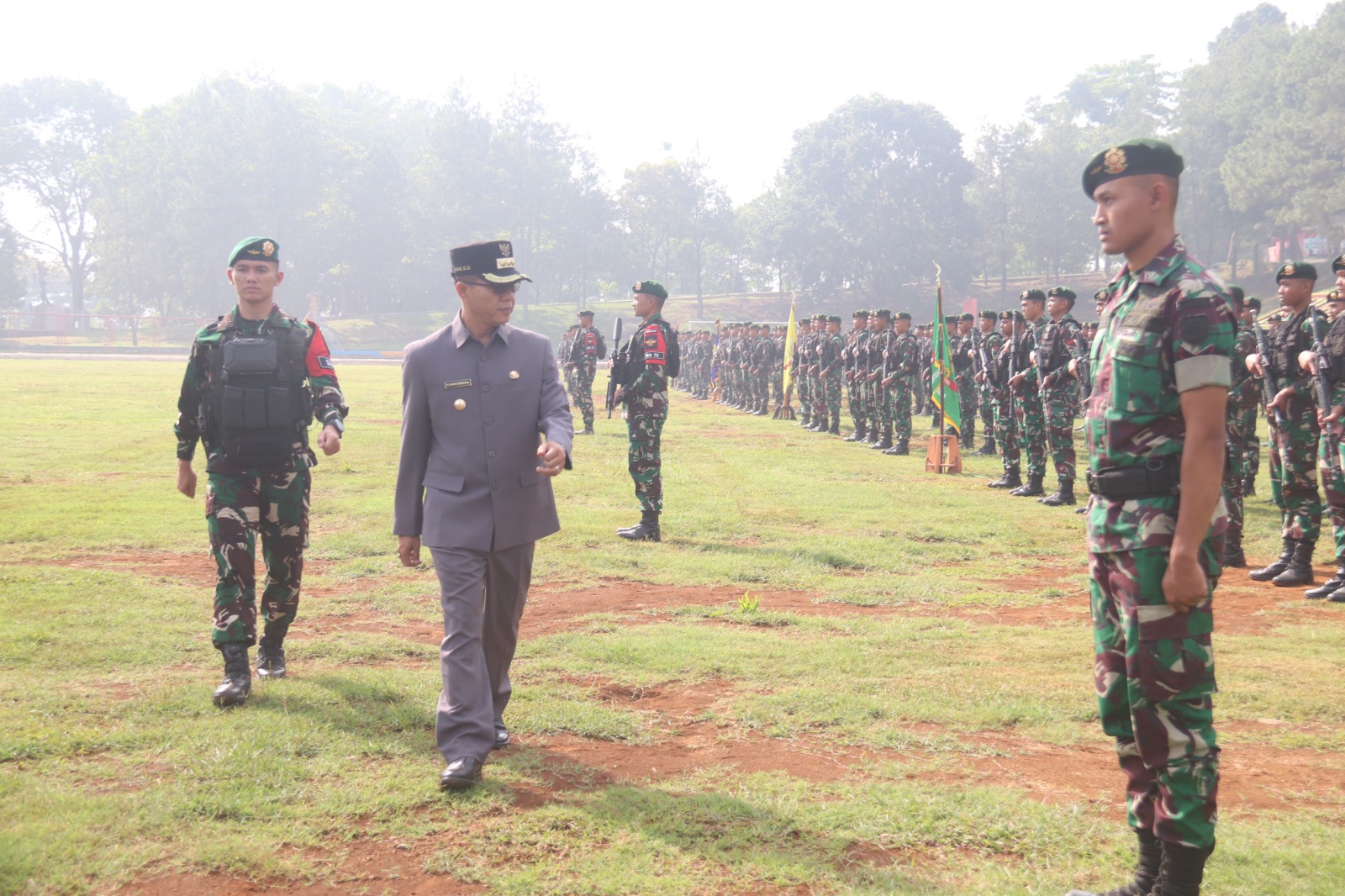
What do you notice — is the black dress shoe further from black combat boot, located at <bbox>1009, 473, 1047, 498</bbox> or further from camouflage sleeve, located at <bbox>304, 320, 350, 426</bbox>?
black combat boot, located at <bbox>1009, 473, 1047, 498</bbox>

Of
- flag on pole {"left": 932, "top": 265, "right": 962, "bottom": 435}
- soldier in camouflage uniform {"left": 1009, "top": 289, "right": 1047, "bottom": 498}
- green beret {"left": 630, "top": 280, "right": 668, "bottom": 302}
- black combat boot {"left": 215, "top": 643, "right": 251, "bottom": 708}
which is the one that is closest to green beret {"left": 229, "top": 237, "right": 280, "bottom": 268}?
black combat boot {"left": 215, "top": 643, "right": 251, "bottom": 708}

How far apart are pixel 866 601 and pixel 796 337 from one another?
1856cm

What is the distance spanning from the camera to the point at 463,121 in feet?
267

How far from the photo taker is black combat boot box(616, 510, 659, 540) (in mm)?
9961

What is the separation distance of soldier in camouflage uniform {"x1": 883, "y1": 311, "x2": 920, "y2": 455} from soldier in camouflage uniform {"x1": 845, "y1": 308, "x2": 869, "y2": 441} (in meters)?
1.28

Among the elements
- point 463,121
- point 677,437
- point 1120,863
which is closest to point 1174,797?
point 1120,863

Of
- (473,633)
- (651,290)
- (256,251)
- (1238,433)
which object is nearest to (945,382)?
(1238,433)

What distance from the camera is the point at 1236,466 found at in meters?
9.92

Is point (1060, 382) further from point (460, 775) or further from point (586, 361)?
point (586, 361)

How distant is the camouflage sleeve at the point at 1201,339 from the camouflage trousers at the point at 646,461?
7082 mm

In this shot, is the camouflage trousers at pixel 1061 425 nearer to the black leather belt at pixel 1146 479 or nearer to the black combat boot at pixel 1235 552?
the black combat boot at pixel 1235 552

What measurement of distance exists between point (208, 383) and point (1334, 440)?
733cm

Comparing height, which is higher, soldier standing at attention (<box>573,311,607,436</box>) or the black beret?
the black beret

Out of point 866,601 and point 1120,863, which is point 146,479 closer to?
point 866,601
